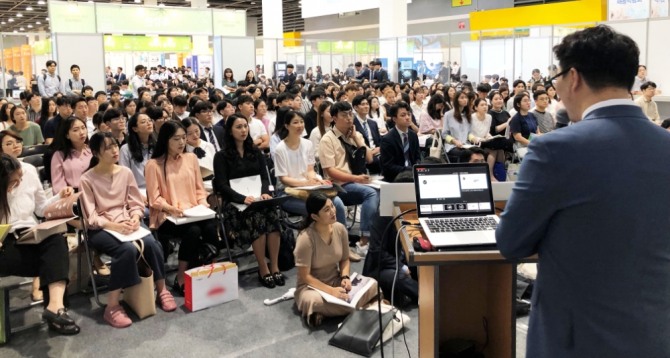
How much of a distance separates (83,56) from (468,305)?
37.5 feet

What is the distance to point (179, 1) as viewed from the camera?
30.5 metres

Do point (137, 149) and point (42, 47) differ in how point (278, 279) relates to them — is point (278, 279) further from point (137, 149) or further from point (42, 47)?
point (42, 47)

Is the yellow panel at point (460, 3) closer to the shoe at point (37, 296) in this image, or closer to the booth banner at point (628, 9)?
the booth banner at point (628, 9)

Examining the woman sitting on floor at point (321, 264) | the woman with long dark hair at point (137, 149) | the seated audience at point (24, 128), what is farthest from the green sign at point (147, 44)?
the woman sitting on floor at point (321, 264)

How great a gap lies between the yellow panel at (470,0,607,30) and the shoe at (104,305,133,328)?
15.6 metres

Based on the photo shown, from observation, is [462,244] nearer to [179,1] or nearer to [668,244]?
[668,244]

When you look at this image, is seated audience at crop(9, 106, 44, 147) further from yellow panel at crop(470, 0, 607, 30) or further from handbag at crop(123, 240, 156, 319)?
yellow panel at crop(470, 0, 607, 30)

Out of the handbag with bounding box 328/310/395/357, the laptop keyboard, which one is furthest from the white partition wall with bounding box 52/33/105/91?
the laptop keyboard

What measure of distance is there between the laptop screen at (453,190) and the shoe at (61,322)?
93.0 inches

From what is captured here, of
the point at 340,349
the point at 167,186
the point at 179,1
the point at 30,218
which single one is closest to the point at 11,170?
the point at 30,218

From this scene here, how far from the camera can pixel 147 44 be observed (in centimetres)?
2047

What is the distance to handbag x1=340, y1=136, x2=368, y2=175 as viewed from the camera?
17.6ft

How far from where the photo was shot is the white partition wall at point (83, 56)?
40.0 feet

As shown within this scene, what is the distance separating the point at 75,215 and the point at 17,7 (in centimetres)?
2984
